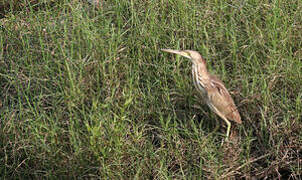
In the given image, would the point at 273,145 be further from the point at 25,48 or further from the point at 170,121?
the point at 25,48

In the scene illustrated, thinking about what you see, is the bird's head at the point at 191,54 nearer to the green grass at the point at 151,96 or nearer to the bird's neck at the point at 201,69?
the bird's neck at the point at 201,69

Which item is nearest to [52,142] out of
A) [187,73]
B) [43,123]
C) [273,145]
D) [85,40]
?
[43,123]

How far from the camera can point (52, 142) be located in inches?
Answer: 122

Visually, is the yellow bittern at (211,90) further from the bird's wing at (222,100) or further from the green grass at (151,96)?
the green grass at (151,96)

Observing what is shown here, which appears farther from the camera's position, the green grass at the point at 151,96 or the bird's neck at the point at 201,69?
the bird's neck at the point at 201,69

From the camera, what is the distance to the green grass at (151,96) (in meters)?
3.11

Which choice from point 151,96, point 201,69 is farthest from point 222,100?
point 151,96

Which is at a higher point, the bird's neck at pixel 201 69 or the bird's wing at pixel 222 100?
the bird's neck at pixel 201 69

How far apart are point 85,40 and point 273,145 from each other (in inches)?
52.2

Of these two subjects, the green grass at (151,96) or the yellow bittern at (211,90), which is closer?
the green grass at (151,96)

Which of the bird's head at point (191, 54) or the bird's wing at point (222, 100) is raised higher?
the bird's head at point (191, 54)

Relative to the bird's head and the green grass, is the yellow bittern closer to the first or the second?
the bird's head

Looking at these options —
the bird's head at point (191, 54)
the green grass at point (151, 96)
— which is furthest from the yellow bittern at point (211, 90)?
the green grass at point (151, 96)

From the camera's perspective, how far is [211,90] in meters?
3.30
